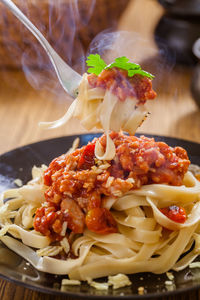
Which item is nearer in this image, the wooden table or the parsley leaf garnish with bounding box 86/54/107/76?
the parsley leaf garnish with bounding box 86/54/107/76

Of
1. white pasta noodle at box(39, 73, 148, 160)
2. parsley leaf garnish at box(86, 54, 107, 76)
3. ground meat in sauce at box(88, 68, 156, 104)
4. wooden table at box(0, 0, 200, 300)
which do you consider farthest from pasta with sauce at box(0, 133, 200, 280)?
wooden table at box(0, 0, 200, 300)

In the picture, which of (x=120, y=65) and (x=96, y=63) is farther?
(x=96, y=63)

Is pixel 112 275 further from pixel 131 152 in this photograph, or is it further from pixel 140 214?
pixel 131 152

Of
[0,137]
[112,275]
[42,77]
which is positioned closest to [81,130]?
[0,137]

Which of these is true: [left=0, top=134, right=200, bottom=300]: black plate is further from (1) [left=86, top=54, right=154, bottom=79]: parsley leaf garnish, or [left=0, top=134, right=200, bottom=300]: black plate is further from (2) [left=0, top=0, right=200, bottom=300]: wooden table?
(2) [left=0, top=0, right=200, bottom=300]: wooden table

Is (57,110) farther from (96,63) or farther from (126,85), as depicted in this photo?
(126,85)

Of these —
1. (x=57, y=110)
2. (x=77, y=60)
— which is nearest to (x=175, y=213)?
(x=57, y=110)
